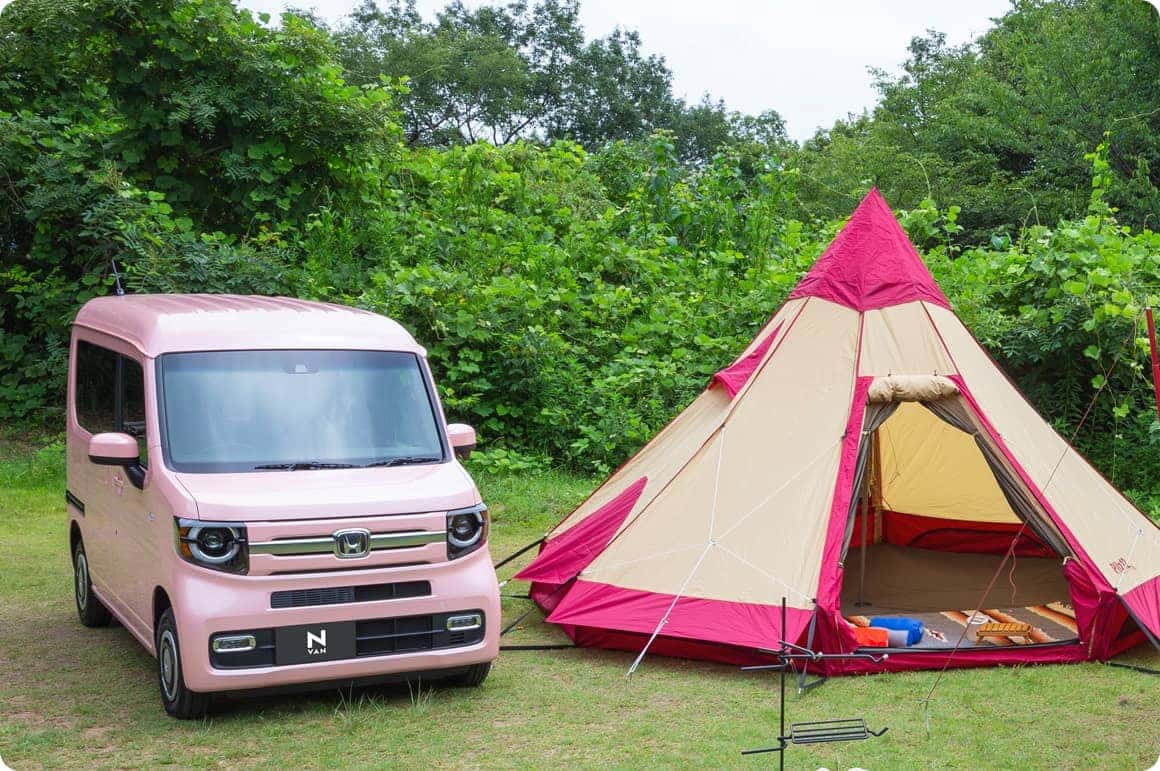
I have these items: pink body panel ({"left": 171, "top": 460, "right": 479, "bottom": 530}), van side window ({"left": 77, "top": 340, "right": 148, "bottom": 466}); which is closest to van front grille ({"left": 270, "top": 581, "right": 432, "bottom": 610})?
pink body panel ({"left": 171, "top": 460, "right": 479, "bottom": 530})

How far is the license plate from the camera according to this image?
531 centimetres

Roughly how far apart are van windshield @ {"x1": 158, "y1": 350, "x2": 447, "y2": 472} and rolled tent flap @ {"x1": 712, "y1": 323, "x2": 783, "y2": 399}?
2.05 m

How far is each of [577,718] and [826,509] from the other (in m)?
1.91

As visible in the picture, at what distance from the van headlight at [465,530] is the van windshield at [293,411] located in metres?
0.48

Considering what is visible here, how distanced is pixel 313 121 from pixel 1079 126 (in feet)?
48.1

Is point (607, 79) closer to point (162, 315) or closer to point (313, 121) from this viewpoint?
point (313, 121)

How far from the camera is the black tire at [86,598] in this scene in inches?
289

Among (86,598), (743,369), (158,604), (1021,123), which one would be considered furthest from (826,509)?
(1021,123)

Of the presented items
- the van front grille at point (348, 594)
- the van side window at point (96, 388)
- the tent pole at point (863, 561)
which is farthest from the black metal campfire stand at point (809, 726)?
the van side window at point (96, 388)

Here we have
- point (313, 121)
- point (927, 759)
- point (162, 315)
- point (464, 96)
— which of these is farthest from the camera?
point (464, 96)

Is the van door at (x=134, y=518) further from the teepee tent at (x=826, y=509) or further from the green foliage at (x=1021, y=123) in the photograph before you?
the green foliage at (x=1021, y=123)

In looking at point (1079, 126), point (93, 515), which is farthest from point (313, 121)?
point (1079, 126)

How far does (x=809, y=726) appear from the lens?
5.40 m

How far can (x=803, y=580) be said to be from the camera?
632 centimetres
